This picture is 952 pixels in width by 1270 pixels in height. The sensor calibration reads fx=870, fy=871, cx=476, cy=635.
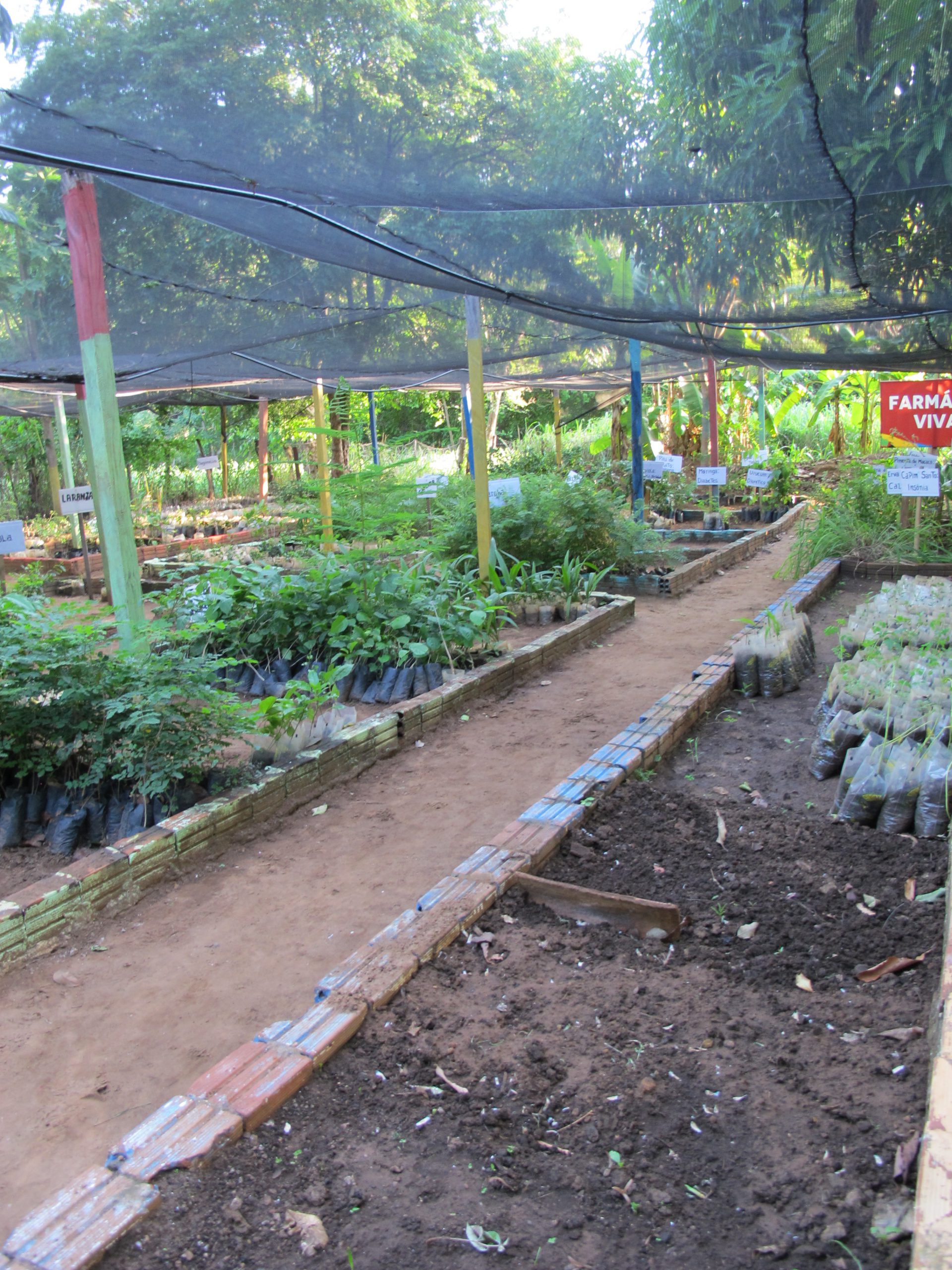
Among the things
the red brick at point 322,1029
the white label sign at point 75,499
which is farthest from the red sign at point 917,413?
the red brick at point 322,1029

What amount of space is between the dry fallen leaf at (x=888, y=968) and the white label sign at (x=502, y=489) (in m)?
6.06

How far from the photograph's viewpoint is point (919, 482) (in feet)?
27.0

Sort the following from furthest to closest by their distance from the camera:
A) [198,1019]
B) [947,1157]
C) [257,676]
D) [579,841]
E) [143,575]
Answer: [143,575], [257,676], [579,841], [198,1019], [947,1157]

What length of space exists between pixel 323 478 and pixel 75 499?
8.96 feet

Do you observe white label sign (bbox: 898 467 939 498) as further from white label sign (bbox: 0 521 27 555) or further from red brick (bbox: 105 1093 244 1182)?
red brick (bbox: 105 1093 244 1182)

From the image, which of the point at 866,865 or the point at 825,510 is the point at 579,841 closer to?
the point at 866,865

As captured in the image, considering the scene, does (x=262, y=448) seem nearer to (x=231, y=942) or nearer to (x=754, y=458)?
(x=754, y=458)

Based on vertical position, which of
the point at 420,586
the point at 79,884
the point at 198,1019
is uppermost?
the point at 420,586

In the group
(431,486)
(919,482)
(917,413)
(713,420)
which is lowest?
(919,482)

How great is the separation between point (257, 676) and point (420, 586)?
4.35 feet

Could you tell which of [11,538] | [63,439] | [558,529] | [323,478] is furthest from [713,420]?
[11,538]

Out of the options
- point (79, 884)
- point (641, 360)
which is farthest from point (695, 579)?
point (79, 884)

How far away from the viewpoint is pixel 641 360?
11680mm

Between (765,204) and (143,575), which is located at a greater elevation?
(765,204)
